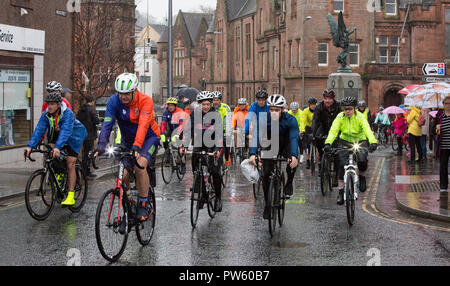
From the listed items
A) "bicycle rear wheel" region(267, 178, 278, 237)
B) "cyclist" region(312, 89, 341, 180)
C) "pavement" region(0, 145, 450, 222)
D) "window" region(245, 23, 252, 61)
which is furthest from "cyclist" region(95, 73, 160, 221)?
"window" region(245, 23, 252, 61)

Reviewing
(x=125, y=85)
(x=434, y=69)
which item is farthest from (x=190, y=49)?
(x=125, y=85)

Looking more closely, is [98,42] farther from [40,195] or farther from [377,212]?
[377,212]

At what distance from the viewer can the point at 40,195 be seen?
10930mm

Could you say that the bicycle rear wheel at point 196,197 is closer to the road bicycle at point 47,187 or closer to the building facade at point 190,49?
the road bicycle at point 47,187

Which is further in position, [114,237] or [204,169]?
[204,169]

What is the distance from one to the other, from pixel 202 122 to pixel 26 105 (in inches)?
427

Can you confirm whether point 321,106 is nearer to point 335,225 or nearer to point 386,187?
point 386,187

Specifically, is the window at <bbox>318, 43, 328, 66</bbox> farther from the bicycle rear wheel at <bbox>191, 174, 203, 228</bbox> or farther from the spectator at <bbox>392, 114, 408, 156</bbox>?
the bicycle rear wheel at <bbox>191, 174, 203, 228</bbox>

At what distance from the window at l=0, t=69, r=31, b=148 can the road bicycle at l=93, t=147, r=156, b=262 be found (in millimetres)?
12074

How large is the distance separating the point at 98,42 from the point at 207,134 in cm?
2197

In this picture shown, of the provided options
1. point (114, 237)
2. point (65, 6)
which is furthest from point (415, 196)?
point (65, 6)

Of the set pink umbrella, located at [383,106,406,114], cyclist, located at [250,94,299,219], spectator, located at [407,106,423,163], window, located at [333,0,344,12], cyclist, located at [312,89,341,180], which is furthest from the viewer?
window, located at [333,0,344,12]

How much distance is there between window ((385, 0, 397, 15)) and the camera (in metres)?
59.9

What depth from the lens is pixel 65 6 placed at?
74.8 feet
